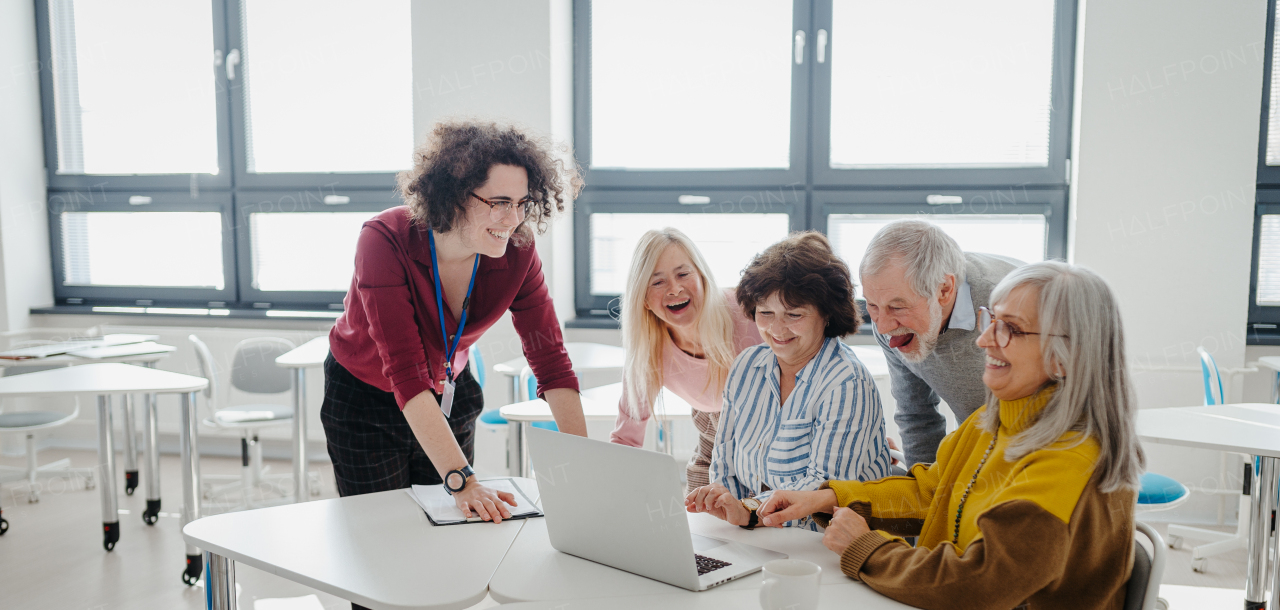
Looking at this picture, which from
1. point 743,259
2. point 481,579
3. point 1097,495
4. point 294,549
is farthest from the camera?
point 743,259

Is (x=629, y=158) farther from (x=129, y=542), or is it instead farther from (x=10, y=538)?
(x=10, y=538)

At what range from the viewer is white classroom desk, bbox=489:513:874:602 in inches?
47.8

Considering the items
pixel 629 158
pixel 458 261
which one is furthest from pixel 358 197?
pixel 458 261

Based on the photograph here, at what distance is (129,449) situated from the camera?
150 inches

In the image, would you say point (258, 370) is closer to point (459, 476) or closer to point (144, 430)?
point (144, 430)

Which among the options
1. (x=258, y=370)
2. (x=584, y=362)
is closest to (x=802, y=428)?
(x=584, y=362)

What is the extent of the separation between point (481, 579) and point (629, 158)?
3.46 metres

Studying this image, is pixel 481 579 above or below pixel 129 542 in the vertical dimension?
above

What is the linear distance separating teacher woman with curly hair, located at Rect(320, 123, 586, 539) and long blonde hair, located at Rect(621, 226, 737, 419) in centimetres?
26

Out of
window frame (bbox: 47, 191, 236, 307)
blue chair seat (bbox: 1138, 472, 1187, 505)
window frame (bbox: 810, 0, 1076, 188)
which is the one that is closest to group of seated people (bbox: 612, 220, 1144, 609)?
blue chair seat (bbox: 1138, 472, 1187, 505)

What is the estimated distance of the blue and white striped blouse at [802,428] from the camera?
157 cm

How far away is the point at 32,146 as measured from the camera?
5051 mm

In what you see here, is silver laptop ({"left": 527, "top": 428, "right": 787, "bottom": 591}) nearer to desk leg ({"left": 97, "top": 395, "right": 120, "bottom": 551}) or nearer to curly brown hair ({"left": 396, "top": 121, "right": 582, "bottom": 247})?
curly brown hair ({"left": 396, "top": 121, "right": 582, "bottom": 247})

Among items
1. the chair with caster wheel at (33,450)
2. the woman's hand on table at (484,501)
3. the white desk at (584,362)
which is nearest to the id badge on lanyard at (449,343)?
the woman's hand on table at (484,501)
